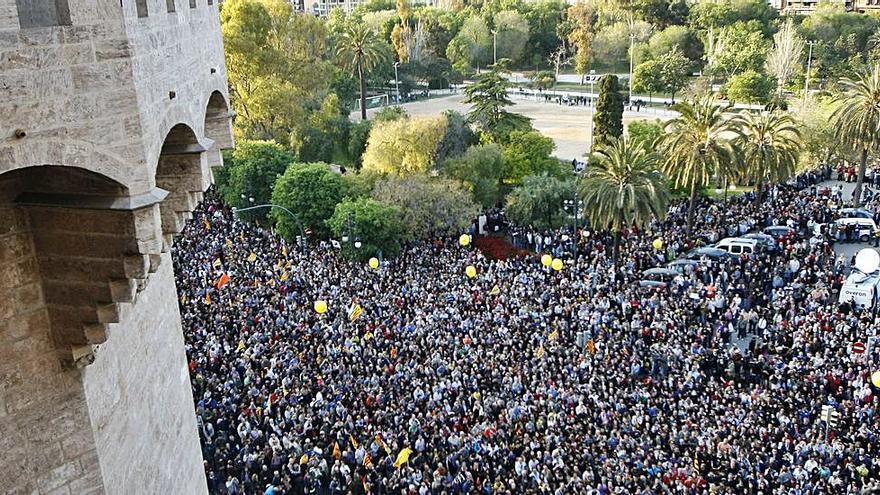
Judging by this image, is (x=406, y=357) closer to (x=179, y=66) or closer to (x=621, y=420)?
(x=621, y=420)

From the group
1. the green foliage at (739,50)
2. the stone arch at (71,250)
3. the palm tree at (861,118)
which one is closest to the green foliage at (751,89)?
the green foliage at (739,50)

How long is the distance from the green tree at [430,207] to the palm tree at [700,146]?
362 inches

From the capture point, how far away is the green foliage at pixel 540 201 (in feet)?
115

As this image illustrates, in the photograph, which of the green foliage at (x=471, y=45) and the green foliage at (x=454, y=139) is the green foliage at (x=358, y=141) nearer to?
the green foliage at (x=454, y=139)

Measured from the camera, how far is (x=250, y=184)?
38438mm

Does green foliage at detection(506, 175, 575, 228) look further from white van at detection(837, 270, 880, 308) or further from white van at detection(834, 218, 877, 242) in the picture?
white van at detection(837, 270, 880, 308)

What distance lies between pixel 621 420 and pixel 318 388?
25.8ft

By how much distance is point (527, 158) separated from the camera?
4209cm

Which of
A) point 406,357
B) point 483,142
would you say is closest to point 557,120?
point 483,142

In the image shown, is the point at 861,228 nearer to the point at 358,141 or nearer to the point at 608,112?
the point at 608,112

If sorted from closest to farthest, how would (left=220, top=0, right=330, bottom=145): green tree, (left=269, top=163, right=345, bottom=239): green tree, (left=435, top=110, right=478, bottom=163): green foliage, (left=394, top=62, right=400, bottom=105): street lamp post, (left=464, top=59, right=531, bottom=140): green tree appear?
(left=269, top=163, right=345, bottom=239): green tree < (left=435, top=110, right=478, bottom=163): green foliage < (left=220, top=0, right=330, bottom=145): green tree < (left=464, top=59, right=531, bottom=140): green tree < (left=394, top=62, right=400, bottom=105): street lamp post

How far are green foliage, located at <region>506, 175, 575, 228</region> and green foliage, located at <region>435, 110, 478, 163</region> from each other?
5.81 metres

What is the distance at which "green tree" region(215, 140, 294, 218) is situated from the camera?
38.6m

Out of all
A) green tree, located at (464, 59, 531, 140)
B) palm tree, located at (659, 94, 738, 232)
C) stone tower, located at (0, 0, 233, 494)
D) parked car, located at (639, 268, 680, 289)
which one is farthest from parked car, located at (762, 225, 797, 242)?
stone tower, located at (0, 0, 233, 494)
